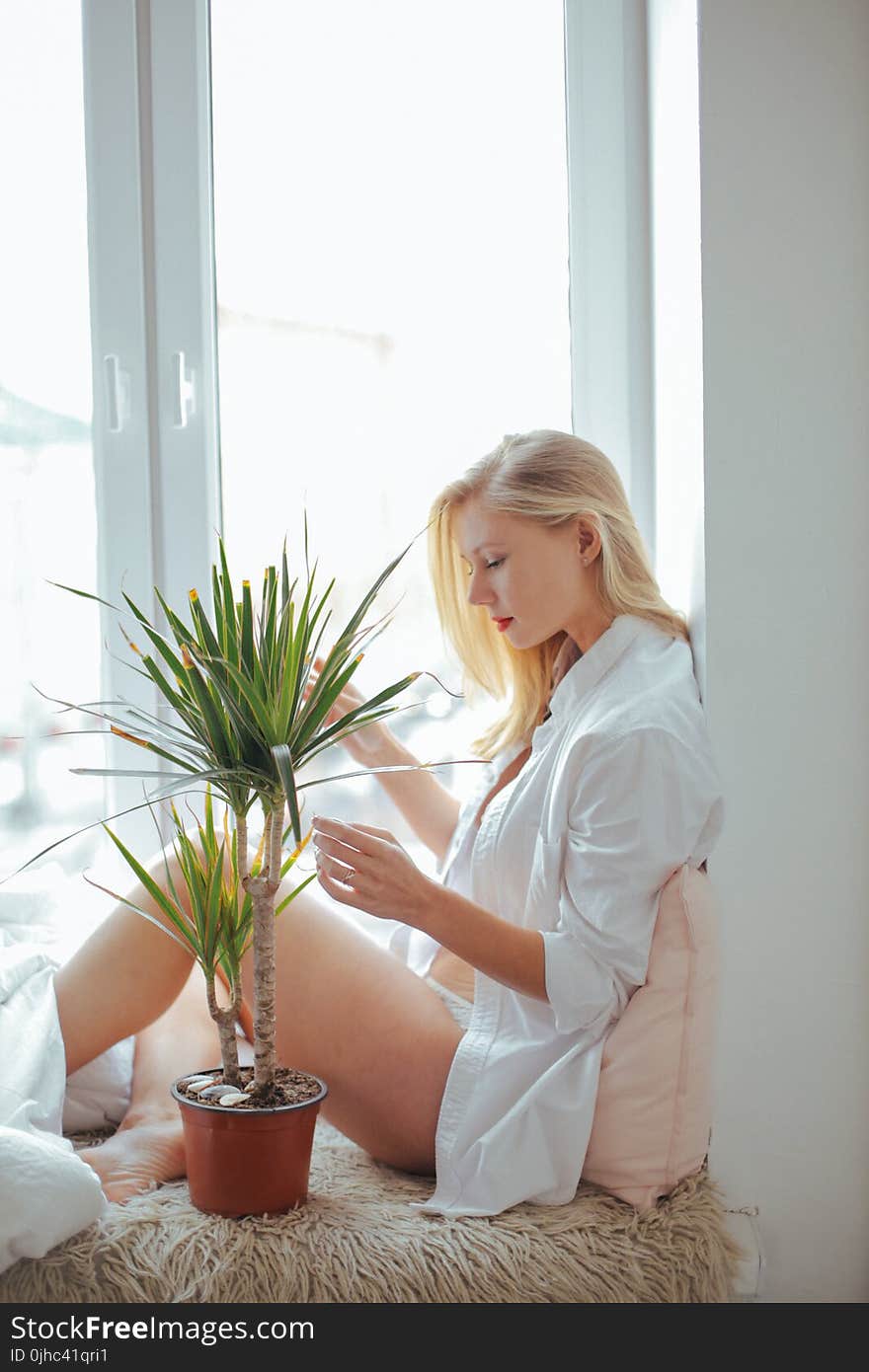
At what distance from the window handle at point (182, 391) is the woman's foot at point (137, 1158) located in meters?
1.21

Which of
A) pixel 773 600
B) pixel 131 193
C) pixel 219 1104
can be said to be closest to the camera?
pixel 219 1104

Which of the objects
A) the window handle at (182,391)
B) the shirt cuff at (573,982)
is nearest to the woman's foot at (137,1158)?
the shirt cuff at (573,982)

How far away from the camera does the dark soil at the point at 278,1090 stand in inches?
54.6

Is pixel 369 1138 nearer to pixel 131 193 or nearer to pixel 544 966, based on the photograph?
pixel 544 966

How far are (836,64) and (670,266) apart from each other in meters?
0.37

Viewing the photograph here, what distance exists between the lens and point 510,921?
5.25 ft

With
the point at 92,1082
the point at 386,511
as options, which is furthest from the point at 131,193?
the point at 92,1082

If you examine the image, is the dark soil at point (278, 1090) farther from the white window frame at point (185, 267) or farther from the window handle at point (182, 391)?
the window handle at point (182, 391)

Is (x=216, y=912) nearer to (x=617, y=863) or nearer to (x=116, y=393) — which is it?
(x=617, y=863)

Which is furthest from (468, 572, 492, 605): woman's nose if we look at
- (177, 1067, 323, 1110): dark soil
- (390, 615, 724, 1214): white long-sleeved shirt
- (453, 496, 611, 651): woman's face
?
(177, 1067, 323, 1110): dark soil

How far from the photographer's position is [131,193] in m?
2.12

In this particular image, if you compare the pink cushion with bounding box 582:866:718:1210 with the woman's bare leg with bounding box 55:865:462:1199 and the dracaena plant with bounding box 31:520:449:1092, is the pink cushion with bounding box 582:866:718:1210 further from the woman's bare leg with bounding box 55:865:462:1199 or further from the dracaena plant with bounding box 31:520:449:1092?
the dracaena plant with bounding box 31:520:449:1092

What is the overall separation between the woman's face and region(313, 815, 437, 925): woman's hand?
467mm

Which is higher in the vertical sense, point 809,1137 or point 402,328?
point 402,328
